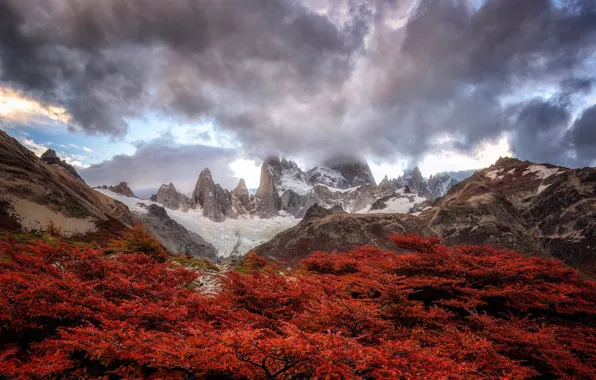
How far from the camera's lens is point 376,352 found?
5.45 metres

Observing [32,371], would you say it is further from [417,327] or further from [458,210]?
[458,210]

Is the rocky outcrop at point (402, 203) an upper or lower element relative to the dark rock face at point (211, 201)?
upper

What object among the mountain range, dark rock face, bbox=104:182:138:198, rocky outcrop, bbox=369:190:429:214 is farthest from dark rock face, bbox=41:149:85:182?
rocky outcrop, bbox=369:190:429:214

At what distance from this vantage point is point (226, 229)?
16825 centimetres

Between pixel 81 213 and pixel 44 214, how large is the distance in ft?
14.9

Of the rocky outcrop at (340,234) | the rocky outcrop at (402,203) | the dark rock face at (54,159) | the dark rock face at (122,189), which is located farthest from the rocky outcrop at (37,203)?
the dark rock face at (122,189)

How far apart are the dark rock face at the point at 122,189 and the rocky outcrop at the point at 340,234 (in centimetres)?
13000

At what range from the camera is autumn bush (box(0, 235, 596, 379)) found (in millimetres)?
5125

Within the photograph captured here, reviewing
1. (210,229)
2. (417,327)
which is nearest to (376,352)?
(417,327)

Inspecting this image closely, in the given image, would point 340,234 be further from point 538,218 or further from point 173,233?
point 173,233

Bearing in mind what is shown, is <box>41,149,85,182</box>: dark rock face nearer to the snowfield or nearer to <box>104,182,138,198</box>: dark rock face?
the snowfield

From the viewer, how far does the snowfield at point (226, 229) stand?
14750cm

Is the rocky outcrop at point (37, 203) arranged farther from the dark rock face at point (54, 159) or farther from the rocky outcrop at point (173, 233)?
the dark rock face at point (54, 159)

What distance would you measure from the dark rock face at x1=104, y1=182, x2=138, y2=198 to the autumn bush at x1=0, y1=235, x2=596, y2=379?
18961 centimetres
